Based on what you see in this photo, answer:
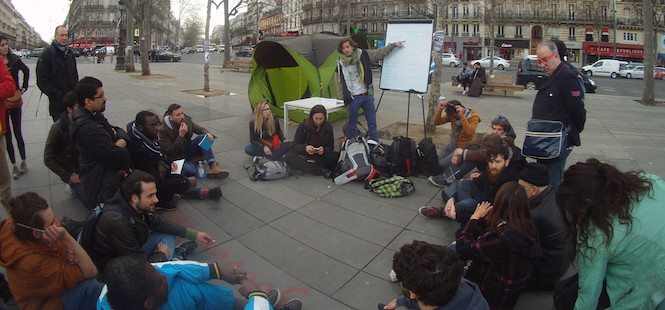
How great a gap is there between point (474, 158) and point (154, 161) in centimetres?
361

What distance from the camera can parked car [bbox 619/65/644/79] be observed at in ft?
97.1

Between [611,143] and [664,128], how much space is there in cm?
298

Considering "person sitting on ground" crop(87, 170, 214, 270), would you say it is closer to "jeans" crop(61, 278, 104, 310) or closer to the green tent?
"jeans" crop(61, 278, 104, 310)

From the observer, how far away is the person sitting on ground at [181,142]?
16.3 feet

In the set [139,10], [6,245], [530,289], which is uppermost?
[139,10]

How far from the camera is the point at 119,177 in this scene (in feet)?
12.0

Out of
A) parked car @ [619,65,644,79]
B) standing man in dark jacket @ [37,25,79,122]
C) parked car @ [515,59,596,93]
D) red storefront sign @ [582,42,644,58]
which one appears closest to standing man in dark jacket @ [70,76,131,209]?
standing man in dark jacket @ [37,25,79,122]

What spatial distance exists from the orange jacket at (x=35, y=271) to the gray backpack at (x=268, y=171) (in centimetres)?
292

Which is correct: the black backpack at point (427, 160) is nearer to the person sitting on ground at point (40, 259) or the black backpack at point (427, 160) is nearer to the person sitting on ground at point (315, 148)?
the person sitting on ground at point (315, 148)

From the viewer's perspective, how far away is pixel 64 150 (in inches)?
162

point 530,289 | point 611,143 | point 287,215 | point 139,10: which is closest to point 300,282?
point 287,215

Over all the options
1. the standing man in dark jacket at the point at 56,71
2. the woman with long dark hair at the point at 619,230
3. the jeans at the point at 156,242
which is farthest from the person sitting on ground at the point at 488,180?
the standing man in dark jacket at the point at 56,71

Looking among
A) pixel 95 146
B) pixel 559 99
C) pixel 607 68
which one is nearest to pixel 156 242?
pixel 95 146

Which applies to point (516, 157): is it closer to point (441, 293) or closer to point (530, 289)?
point (530, 289)
